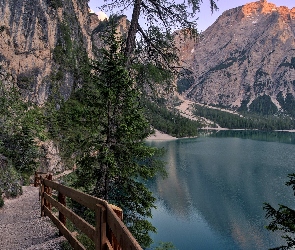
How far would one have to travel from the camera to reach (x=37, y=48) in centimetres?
7156

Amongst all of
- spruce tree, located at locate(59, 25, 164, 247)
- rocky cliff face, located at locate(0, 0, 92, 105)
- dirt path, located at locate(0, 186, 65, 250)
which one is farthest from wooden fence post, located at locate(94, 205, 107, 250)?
rocky cliff face, located at locate(0, 0, 92, 105)

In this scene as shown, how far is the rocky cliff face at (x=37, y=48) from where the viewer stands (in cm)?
6238

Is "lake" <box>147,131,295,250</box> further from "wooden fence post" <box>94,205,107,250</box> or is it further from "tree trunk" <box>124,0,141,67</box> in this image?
"wooden fence post" <box>94,205,107,250</box>

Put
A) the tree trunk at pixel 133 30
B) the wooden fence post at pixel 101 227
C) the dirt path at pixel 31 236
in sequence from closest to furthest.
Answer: the wooden fence post at pixel 101 227
the dirt path at pixel 31 236
the tree trunk at pixel 133 30

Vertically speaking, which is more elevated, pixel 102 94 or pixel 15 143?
pixel 102 94

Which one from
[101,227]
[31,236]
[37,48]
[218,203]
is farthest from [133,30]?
[37,48]

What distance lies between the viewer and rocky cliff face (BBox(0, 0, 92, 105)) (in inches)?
2456

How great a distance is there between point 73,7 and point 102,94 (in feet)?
336

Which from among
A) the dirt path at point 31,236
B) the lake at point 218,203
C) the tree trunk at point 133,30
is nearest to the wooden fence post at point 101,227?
the dirt path at point 31,236

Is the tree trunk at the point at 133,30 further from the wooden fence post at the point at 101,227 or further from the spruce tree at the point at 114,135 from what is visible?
the wooden fence post at the point at 101,227

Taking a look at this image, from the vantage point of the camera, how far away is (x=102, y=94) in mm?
12914

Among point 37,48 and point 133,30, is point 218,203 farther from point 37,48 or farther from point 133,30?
point 37,48

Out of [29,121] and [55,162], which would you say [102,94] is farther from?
[55,162]

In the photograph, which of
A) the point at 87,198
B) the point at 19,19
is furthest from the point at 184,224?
the point at 19,19
